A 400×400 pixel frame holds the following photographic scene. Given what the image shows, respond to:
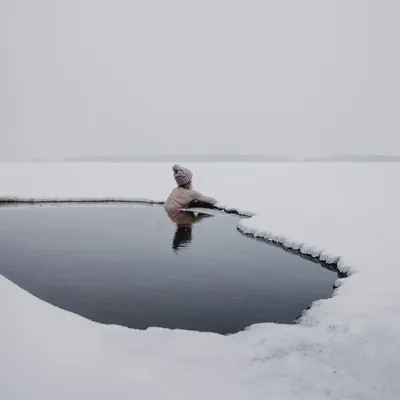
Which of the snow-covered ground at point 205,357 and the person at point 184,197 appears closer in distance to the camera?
the snow-covered ground at point 205,357

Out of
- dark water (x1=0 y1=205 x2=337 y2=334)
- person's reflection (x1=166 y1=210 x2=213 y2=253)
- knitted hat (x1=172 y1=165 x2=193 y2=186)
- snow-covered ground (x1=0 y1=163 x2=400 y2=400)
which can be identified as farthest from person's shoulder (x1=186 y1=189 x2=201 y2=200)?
snow-covered ground (x1=0 y1=163 x2=400 y2=400)

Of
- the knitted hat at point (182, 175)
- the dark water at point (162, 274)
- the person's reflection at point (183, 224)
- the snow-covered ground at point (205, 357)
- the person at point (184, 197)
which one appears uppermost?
the knitted hat at point (182, 175)

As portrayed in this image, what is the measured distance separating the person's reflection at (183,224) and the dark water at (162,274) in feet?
0.21

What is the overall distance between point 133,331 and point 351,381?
2.99 m

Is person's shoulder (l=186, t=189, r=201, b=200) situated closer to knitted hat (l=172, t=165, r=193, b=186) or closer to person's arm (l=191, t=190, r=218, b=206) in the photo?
person's arm (l=191, t=190, r=218, b=206)

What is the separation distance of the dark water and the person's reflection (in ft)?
0.21

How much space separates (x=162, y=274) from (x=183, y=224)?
7.60 metres

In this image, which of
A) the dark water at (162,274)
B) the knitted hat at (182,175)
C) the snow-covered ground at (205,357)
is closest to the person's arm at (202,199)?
the knitted hat at (182,175)

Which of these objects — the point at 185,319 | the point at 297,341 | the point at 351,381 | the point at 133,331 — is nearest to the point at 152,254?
the point at 185,319

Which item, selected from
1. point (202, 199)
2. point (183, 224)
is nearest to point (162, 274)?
point (183, 224)

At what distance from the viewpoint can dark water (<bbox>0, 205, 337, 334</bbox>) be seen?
7.88 m

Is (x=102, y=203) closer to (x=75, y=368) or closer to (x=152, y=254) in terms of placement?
(x=152, y=254)

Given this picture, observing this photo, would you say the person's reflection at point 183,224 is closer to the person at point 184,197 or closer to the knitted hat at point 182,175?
the person at point 184,197

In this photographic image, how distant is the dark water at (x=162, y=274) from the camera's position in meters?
7.88
